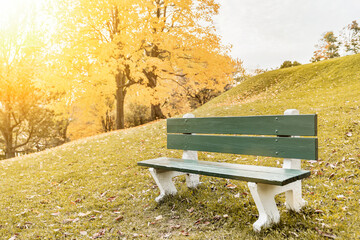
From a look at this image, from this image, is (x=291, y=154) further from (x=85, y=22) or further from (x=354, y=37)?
(x=354, y=37)

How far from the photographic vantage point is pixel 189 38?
13703 millimetres

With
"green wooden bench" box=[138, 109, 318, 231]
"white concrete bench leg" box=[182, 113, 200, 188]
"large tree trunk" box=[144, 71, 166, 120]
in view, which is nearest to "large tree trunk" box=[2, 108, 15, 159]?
"large tree trunk" box=[144, 71, 166, 120]

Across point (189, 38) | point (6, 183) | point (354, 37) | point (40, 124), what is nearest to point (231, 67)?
point (189, 38)

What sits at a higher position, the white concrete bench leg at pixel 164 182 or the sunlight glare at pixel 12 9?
the sunlight glare at pixel 12 9

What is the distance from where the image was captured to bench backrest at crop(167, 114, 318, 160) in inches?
111

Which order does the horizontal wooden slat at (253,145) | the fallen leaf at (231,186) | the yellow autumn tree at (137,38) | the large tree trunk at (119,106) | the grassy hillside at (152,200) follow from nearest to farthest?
the horizontal wooden slat at (253,145), the grassy hillside at (152,200), the fallen leaf at (231,186), the yellow autumn tree at (137,38), the large tree trunk at (119,106)

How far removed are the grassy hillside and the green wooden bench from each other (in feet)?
0.73

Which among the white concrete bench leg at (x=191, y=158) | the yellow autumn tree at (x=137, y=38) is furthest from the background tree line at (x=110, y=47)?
the white concrete bench leg at (x=191, y=158)

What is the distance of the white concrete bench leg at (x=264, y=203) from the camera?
2717 mm

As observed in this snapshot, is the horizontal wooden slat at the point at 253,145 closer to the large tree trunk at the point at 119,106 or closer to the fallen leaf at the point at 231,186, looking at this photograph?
the fallen leaf at the point at 231,186

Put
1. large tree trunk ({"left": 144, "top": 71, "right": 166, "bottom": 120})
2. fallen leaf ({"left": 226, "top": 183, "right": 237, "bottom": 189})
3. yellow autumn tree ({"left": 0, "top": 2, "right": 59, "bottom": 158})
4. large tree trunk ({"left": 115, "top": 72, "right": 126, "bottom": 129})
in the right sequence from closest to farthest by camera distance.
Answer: fallen leaf ({"left": 226, "top": 183, "right": 237, "bottom": 189}), yellow autumn tree ({"left": 0, "top": 2, "right": 59, "bottom": 158}), large tree trunk ({"left": 115, "top": 72, "right": 126, "bottom": 129}), large tree trunk ({"left": 144, "top": 71, "right": 166, "bottom": 120})

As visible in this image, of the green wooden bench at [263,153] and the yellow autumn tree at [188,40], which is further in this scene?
the yellow autumn tree at [188,40]

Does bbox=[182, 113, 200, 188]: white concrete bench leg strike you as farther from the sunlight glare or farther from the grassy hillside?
the sunlight glare

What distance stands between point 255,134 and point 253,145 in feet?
0.71
